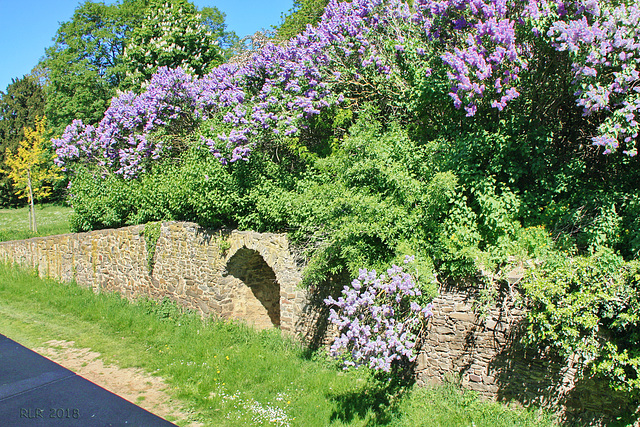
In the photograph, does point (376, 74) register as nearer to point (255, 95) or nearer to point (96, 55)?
point (255, 95)

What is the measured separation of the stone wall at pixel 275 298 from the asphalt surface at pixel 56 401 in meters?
3.36

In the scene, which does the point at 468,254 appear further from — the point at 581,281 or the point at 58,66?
the point at 58,66

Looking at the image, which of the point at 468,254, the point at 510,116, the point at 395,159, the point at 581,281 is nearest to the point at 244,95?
the point at 395,159

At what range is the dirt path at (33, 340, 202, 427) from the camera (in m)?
7.04

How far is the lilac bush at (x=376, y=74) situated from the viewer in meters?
6.00

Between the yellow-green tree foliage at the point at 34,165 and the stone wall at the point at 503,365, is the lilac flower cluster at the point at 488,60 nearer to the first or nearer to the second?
the stone wall at the point at 503,365

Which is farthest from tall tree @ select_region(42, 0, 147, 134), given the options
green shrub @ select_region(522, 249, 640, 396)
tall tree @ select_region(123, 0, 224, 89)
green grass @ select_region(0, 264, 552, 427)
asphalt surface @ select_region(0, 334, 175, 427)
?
green shrub @ select_region(522, 249, 640, 396)

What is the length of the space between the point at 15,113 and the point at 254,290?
3721cm

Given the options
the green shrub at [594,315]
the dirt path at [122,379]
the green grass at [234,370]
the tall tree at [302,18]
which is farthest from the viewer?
the tall tree at [302,18]

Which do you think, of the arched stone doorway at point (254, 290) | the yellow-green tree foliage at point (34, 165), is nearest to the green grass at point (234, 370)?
the arched stone doorway at point (254, 290)

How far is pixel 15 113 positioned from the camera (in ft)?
123

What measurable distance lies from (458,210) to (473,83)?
1.96 m

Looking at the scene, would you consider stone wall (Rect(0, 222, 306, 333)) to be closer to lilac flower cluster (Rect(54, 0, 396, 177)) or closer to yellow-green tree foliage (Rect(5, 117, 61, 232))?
lilac flower cluster (Rect(54, 0, 396, 177))

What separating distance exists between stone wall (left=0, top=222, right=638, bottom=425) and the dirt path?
2527 millimetres
